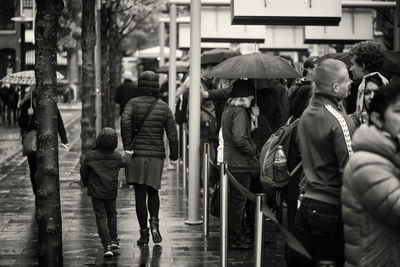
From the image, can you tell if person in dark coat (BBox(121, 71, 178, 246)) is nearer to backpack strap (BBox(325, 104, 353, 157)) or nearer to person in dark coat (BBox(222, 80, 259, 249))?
person in dark coat (BBox(222, 80, 259, 249))

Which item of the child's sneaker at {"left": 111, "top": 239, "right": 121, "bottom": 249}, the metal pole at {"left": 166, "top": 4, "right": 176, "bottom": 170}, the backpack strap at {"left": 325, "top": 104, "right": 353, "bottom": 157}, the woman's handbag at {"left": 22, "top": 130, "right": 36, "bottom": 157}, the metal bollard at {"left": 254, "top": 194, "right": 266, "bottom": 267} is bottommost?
the child's sneaker at {"left": 111, "top": 239, "right": 121, "bottom": 249}

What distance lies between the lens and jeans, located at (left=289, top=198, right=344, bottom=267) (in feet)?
20.9

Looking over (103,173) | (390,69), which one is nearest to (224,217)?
(103,173)

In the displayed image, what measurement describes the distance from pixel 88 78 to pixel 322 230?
11.7 meters

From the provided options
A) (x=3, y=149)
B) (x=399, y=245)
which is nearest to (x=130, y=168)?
(x=399, y=245)

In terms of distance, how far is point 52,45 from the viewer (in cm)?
875

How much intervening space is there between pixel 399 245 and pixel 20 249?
6.23 meters

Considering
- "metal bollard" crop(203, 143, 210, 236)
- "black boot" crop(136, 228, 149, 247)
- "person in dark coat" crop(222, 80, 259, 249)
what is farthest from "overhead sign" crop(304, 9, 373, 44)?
"black boot" crop(136, 228, 149, 247)

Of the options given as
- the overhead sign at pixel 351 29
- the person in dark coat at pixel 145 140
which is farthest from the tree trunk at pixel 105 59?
the person in dark coat at pixel 145 140

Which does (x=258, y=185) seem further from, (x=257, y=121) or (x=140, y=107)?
(x=140, y=107)

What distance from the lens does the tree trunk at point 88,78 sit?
17141 mm

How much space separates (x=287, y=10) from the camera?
1227cm

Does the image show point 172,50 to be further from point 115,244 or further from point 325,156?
point 325,156

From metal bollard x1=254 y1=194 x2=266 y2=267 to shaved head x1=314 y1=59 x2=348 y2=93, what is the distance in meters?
0.88
